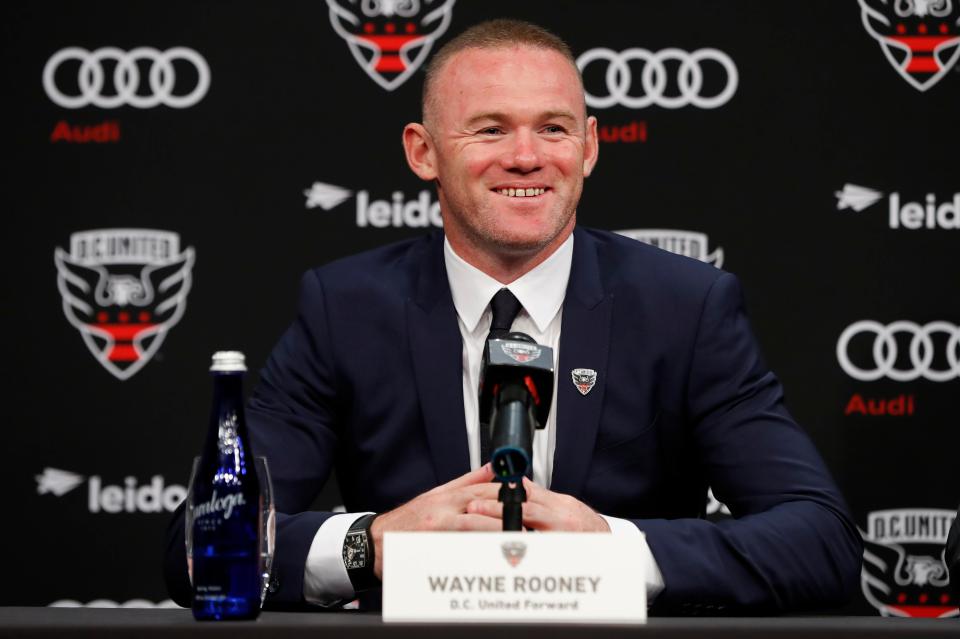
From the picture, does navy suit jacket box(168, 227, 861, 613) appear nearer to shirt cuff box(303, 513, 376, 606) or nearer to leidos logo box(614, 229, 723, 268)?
shirt cuff box(303, 513, 376, 606)

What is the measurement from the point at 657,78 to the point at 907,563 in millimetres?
1410

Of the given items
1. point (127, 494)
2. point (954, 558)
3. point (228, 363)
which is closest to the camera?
point (228, 363)

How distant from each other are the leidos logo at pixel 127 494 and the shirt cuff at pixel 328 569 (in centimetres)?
140

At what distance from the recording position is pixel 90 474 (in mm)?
3363

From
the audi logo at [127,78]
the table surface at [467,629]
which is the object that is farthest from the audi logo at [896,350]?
the table surface at [467,629]

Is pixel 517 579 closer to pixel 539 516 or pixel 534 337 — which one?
pixel 539 516

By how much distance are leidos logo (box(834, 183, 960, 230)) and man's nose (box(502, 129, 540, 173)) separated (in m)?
1.18

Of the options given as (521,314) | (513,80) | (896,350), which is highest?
(513,80)

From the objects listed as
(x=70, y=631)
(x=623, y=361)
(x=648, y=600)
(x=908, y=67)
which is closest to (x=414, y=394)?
(x=623, y=361)

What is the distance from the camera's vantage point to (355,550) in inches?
78.5

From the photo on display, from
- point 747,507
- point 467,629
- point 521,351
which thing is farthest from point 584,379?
point 467,629

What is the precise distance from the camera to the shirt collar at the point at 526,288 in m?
2.52

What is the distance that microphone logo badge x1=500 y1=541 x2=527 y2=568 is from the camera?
4.67 feet

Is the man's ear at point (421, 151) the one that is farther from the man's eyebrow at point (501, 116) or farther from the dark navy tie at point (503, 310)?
the dark navy tie at point (503, 310)
